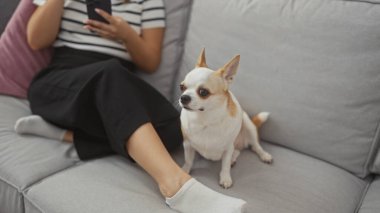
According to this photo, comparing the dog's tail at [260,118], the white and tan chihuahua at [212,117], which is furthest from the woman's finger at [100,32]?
the dog's tail at [260,118]

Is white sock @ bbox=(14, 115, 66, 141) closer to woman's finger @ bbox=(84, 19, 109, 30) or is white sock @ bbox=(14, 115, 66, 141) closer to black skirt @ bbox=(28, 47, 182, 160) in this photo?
black skirt @ bbox=(28, 47, 182, 160)

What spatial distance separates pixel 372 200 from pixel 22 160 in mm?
938

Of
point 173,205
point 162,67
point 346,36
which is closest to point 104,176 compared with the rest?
point 173,205

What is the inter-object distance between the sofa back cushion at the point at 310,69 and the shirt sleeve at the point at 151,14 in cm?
23

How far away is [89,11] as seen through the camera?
1151 millimetres

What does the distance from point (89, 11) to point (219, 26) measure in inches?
17.1

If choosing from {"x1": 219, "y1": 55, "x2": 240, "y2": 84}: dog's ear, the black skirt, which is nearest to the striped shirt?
the black skirt

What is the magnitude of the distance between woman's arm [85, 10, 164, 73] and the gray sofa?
19 centimetres

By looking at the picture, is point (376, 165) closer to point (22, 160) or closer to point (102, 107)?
point (102, 107)

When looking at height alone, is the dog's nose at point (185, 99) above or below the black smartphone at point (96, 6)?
below

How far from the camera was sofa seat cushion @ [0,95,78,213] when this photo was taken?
89 cm

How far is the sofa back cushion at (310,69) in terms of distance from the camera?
96cm

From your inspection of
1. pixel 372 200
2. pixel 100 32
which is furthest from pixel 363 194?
pixel 100 32

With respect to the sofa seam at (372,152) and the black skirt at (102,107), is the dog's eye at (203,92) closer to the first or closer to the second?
the black skirt at (102,107)
